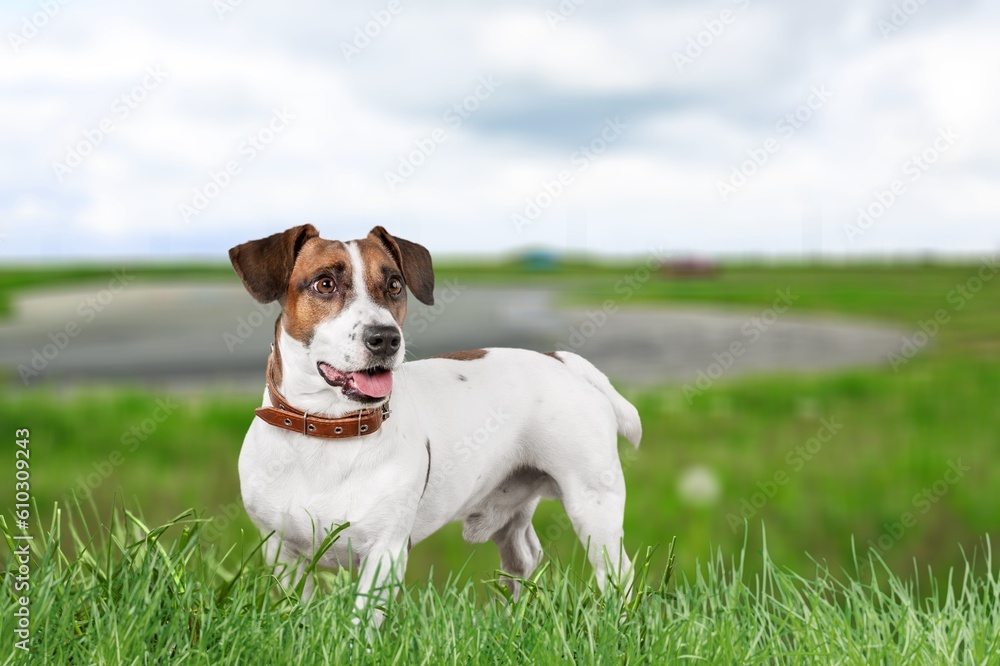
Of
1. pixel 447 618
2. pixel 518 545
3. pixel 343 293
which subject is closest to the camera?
pixel 343 293

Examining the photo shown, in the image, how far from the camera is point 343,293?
2949 millimetres

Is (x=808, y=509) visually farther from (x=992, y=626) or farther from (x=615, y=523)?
(x=615, y=523)

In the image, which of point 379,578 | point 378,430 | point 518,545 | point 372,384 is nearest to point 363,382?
point 372,384

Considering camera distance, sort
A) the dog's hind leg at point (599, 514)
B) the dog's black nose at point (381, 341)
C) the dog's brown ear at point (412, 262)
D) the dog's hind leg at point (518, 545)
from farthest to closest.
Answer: the dog's hind leg at point (518, 545) < the dog's hind leg at point (599, 514) < the dog's brown ear at point (412, 262) < the dog's black nose at point (381, 341)

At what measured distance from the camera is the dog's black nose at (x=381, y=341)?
276 cm

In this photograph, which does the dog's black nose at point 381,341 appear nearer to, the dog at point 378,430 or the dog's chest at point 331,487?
the dog at point 378,430

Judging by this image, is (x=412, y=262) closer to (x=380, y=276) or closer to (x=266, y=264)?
(x=380, y=276)

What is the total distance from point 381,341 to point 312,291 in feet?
1.23

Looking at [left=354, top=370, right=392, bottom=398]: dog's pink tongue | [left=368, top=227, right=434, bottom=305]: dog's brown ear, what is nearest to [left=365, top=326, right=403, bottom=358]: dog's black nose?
[left=354, top=370, right=392, bottom=398]: dog's pink tongue

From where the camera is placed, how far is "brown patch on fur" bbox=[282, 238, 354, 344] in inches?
115

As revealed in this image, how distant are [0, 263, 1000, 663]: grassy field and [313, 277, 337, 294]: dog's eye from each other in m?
1.08

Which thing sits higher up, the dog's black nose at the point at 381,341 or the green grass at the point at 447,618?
the dog's black nose at the point at 381,341

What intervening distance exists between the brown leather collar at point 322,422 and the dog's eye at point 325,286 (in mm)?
387

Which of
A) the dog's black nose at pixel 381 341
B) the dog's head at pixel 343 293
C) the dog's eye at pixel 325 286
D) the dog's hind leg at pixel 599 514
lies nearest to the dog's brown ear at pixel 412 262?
the dog's head at pixel 343 293
